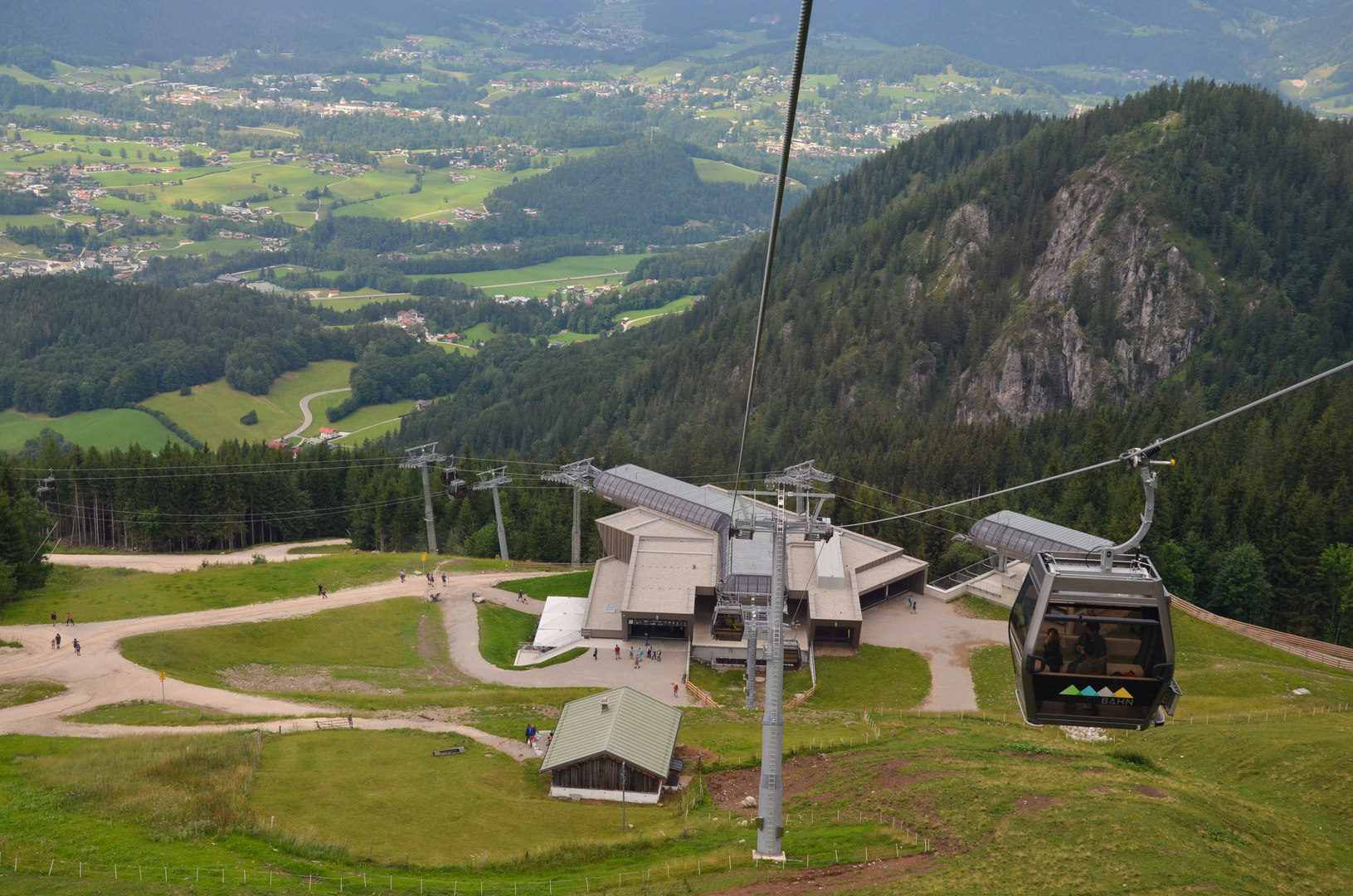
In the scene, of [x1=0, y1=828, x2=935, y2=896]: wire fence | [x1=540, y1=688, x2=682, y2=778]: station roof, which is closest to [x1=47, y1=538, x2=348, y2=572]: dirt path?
[x1=540, y1=688, x2=682, y2=778]: station roof

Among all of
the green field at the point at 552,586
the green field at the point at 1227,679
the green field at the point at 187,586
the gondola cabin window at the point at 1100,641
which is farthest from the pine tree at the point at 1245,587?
the gondola cabin window at the point at 1100,641

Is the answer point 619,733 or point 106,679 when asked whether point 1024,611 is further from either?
point 106,679

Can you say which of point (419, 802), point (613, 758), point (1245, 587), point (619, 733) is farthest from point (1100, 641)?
point (1245, 587)

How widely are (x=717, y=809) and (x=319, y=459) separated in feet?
281

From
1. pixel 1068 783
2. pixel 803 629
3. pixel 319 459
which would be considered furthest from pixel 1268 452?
pixel 319 459

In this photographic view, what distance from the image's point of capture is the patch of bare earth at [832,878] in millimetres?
36469

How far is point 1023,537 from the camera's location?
294 feet

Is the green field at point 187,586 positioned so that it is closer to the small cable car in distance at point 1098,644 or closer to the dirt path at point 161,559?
the dirt path at point 161,559

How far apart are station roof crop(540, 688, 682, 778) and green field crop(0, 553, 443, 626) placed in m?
38.0

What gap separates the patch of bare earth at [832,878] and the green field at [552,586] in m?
53.0

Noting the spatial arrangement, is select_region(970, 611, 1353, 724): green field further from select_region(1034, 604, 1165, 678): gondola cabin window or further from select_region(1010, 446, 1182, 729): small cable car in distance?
select_region(1034, 604, 1165, 678): gondola cabin window

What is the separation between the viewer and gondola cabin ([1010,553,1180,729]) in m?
26.8

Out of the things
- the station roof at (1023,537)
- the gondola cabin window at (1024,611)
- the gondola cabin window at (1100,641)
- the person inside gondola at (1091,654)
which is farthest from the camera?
the station roof at (1023,537)

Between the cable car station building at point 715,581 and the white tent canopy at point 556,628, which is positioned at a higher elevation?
the cable car station building at point 715,581
